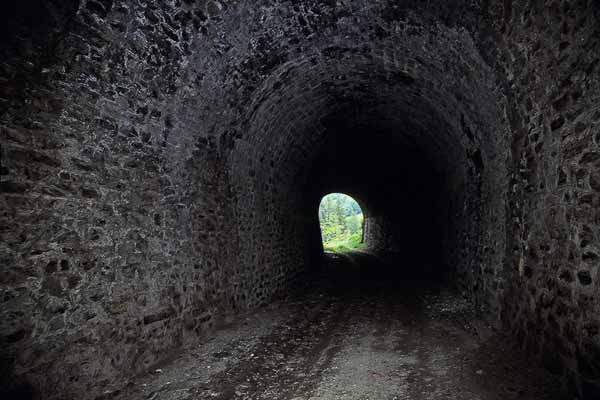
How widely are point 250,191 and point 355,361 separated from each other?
4.56 metres

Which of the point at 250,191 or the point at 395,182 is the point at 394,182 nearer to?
the point at 395,182

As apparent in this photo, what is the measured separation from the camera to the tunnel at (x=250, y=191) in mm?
3807

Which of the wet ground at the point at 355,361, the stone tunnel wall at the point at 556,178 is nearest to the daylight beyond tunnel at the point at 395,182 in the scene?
the wet ground at the point at 355,361

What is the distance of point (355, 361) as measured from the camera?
512cm

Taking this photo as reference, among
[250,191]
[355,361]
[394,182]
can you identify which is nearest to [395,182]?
[394,182]

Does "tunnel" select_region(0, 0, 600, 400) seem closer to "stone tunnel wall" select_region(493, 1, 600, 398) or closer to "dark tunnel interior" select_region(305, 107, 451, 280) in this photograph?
"stone tunnel wall" select_region(493, 1, 600, 398)

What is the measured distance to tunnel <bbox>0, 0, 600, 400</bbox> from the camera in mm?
3807

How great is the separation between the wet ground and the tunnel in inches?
1.6

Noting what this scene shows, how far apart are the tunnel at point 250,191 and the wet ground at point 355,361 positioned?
0.04 metres

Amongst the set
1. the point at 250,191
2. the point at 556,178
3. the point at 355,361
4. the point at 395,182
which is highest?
the point at 395,182

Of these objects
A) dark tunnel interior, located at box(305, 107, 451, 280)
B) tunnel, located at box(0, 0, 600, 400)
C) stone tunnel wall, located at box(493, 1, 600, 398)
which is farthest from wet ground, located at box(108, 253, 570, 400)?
dark tunnel interior, located at box(305, 107, 451, 280)

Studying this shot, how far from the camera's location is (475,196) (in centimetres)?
798

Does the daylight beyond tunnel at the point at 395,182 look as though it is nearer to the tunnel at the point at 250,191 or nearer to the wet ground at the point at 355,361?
the tunnel at the point at 250,191

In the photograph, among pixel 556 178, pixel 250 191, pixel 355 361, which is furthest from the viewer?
pixel 250 191
